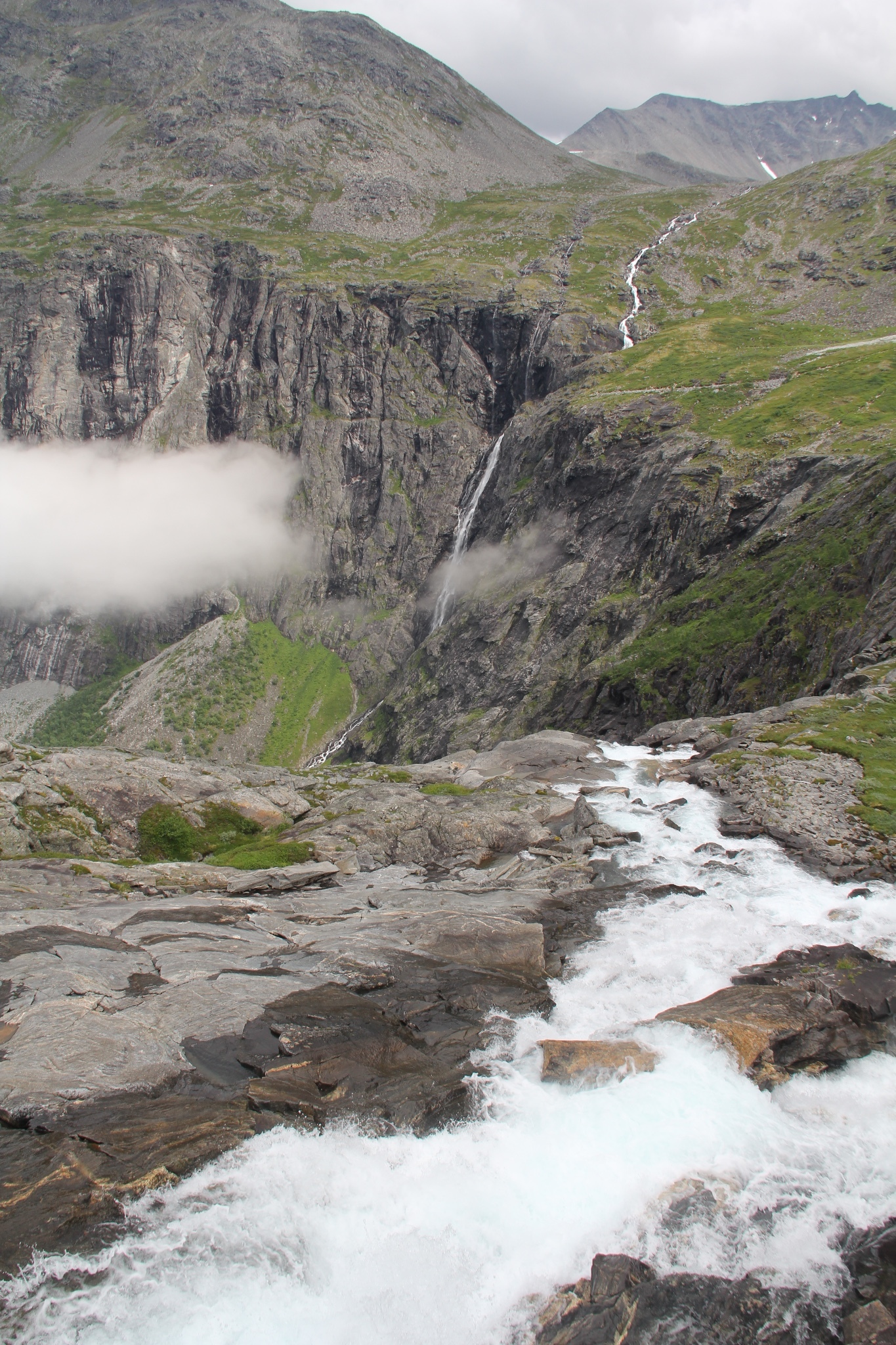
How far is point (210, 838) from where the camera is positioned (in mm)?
30281

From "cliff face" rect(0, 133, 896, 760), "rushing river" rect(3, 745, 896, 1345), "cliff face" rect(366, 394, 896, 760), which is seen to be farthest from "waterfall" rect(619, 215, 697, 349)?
"rushing river" rect(3, 745, 896, 1345)

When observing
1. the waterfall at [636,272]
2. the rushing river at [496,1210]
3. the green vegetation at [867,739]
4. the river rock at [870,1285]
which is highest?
the waterfall at [636,272]

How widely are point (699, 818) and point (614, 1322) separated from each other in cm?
2020

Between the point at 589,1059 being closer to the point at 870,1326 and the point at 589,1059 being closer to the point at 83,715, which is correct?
the point at 870,1326

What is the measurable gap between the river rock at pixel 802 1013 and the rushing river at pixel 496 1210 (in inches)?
15.1

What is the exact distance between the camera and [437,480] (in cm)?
14750

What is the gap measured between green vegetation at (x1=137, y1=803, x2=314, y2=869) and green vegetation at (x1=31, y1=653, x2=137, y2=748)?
10936 cm

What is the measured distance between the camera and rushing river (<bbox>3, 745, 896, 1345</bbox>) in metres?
8.94

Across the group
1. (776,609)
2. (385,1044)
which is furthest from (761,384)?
(385,1044)

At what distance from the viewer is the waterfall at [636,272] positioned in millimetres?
138375

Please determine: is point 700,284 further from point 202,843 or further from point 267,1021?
point 267,1021

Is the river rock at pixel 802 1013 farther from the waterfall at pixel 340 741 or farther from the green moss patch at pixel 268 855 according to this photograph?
the waterfall at pixel 340 741

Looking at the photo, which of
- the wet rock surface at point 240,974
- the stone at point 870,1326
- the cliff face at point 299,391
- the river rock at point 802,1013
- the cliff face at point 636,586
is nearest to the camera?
the stone at point 870,1326

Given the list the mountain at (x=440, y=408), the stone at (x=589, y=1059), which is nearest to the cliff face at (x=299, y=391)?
the mountain at (x=440, y=408)
